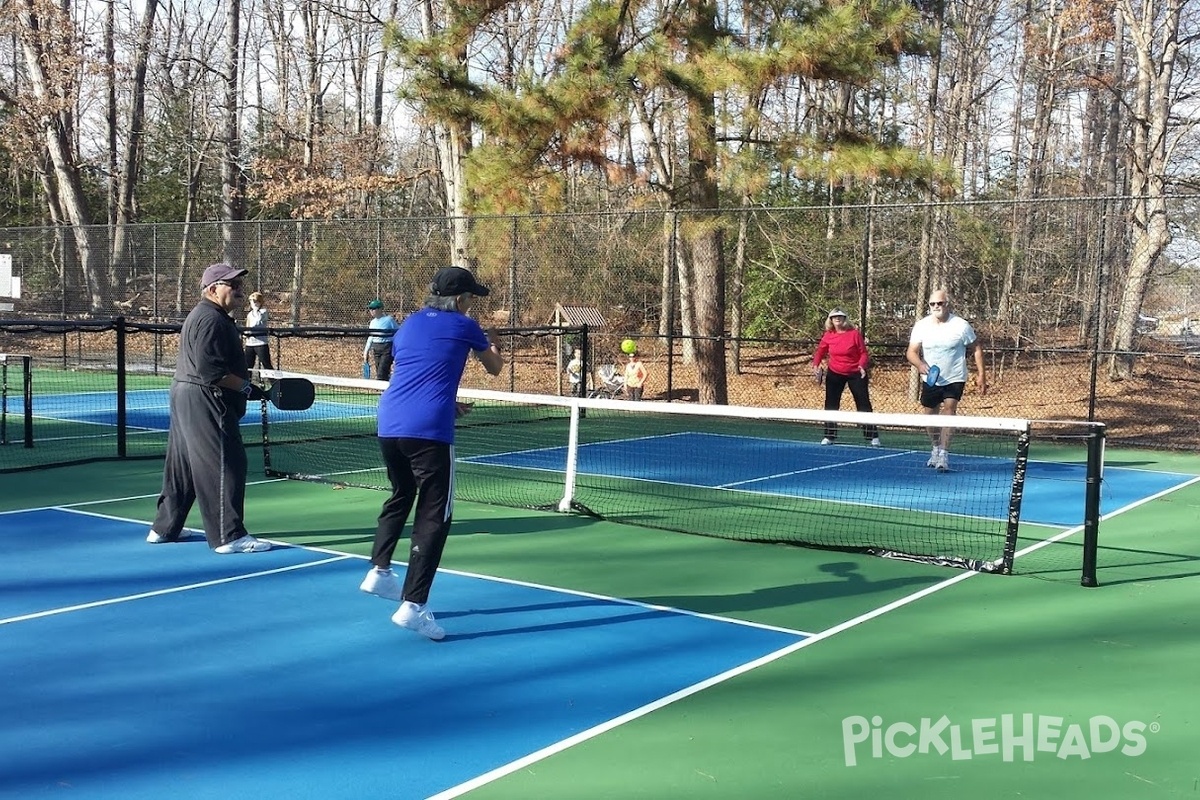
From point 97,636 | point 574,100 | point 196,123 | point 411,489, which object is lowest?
point 97,636

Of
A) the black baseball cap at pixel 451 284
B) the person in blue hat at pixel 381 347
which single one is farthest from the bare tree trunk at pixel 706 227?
the black baseball cap at pixel 451 284

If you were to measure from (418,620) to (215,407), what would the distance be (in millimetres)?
2698

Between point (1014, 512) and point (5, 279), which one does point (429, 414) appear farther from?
point (5, 279)

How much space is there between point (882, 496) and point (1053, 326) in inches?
620

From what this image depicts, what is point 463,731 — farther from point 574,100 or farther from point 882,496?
point 574,100

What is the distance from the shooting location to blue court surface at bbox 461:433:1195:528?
11312 mm

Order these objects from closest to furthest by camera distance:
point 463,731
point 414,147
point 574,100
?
point 463,731 < point 574,100 < point 414,147

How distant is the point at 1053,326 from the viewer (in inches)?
1008

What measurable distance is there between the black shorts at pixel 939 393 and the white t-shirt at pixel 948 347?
46 mm

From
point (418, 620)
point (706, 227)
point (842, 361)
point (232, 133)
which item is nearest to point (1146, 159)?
point (706, 227)

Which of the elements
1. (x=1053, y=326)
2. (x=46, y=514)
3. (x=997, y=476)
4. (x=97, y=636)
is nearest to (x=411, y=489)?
(x=97, y=636)

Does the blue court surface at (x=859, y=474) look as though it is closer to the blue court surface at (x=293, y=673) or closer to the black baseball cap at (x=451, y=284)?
the blue court surface at (x=293, y=673)

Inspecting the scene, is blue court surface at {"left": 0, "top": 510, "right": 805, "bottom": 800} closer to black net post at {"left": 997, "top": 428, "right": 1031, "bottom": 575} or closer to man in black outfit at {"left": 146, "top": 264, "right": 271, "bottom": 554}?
man in black outfit at {"left": 146, "top": 264, "right": 271, "bottom": 554}

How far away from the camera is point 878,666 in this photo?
6.07 m
